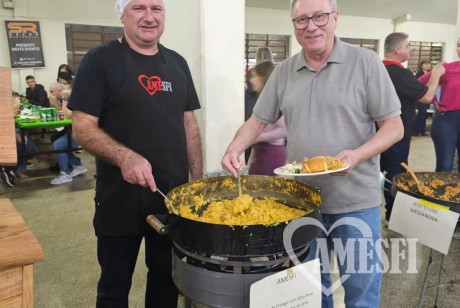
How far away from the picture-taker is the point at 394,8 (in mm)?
11477

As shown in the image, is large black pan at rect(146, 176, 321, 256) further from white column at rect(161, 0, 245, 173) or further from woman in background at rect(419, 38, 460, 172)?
woman in background at rect(419, 38, 460, 172)

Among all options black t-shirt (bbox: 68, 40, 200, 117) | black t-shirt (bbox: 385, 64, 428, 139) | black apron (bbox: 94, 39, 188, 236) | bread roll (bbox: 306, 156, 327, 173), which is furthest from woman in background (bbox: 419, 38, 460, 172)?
black t-shirt (bbox: 68, 40, 200, 117)

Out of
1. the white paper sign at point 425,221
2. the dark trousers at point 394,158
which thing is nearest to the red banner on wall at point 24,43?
the dark trousers at point 394,158

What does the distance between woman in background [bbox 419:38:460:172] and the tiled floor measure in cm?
80

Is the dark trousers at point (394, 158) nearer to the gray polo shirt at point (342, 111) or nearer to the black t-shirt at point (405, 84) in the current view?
the black t-shirt at point (405, 84)

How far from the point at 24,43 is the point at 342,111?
347 inches

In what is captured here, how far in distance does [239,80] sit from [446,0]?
11.7 metres

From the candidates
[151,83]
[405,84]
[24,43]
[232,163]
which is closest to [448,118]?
[405,84]

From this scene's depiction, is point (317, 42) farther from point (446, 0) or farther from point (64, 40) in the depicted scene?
point (446, 0)

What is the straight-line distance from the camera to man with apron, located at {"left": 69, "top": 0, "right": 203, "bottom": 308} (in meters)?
1.56

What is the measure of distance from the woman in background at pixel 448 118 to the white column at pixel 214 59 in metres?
2.07

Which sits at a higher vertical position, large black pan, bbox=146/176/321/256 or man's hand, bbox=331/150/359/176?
man's hand, bbox=331/150/359/176

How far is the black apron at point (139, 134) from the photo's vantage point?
5.33ft

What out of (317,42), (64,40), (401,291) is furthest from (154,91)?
(64,40)
